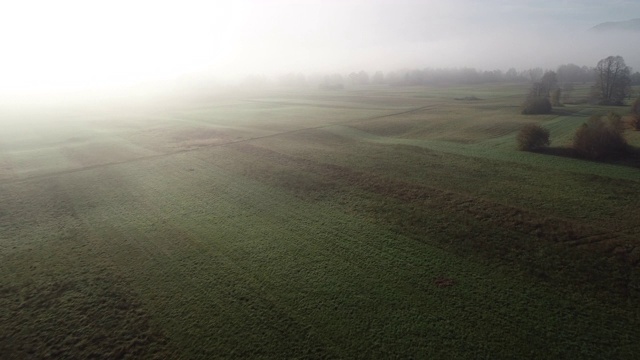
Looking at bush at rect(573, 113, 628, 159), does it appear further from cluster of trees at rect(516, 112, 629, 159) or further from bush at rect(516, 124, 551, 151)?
bush at rect(516, 124, 551, 151)

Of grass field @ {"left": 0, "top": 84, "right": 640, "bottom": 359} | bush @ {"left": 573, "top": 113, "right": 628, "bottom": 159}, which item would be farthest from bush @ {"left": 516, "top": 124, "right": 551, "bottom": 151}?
bush @ {"left": 573, "top": 113, "right": 628, "bottom": 159}

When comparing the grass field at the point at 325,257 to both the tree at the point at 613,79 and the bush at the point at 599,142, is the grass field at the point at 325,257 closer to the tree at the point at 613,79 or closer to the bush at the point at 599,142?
the bush at the point at 599,142

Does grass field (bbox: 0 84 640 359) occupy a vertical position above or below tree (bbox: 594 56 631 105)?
below

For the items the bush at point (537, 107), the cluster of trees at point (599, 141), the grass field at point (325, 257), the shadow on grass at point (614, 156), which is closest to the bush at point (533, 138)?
the shadow on grass at point (614, 156)

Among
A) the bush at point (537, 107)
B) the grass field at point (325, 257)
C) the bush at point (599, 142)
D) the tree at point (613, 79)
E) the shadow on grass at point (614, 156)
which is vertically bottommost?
the grass field at point (325, 257)

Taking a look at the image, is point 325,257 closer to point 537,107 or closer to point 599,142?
point 599,142

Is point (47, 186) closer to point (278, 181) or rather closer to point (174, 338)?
point (278, 181)

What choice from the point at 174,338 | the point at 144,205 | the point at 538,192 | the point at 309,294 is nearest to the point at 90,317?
the point at 174,338
